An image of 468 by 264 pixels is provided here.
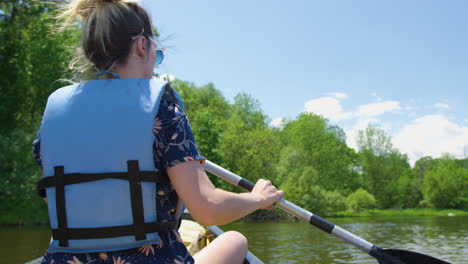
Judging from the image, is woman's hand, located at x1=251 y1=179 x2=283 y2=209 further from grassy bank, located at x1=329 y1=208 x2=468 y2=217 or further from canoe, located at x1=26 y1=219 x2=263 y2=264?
grassy bank, located at x1=329 y1=208 x2=468 y2=217

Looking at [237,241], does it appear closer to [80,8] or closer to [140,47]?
[140,47]

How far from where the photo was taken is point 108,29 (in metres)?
1.23

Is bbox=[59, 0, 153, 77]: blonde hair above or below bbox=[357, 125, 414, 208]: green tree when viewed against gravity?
above

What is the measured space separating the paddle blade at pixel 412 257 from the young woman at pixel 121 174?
2208 millimetres

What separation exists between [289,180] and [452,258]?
2477 centimetres

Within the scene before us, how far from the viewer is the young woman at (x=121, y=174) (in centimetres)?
112

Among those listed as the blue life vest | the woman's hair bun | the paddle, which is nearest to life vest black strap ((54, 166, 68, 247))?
the blue life vest

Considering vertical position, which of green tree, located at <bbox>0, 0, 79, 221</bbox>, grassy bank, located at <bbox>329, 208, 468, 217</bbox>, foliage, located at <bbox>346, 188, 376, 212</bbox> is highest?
green tree, located at <bbox>0, 0, 79, 221</bbox>

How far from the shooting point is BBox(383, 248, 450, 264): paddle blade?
9.75 feet

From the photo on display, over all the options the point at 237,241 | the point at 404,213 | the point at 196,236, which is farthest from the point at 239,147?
the point at 237,241

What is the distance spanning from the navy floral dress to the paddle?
1.33m

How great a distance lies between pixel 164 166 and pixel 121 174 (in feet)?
0.36

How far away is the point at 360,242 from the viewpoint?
2877 millimetres

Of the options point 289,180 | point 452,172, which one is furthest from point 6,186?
point 452,172
